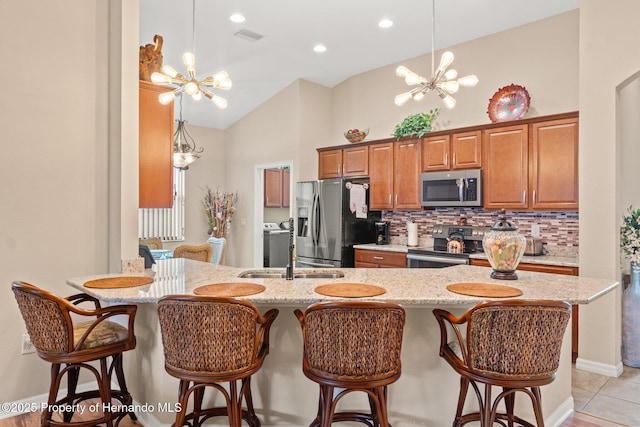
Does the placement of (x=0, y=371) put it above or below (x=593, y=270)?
below

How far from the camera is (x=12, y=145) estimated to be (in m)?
2.42

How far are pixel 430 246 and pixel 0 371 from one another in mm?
4134

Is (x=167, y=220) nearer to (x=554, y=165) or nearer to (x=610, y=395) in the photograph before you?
(x=554, y=165)

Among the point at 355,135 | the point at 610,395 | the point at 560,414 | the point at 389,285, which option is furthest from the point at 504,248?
the point at 355,135

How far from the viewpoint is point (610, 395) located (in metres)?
2.77

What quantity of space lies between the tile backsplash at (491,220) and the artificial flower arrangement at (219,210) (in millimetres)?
2729

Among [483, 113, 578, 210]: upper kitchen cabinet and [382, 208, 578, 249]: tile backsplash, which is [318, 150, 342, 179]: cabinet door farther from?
[483, 113, 578, 210]: upper kitchen cabinet

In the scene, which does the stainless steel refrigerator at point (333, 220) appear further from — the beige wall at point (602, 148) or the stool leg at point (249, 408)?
the stool leg at point (249, 408)

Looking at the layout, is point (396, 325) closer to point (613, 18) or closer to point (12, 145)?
point (12, 145)

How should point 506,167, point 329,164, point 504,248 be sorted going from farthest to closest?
1. point 329,164
2. point 506,167
3. point 504,248

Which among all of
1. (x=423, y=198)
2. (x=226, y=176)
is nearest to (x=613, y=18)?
(x=423, y=198)

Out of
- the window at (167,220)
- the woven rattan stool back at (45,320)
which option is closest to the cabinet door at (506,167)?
the woven rattan stool back at (45,320)

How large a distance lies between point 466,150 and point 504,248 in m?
2.20

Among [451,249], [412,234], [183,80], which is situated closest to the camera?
[183,80]
